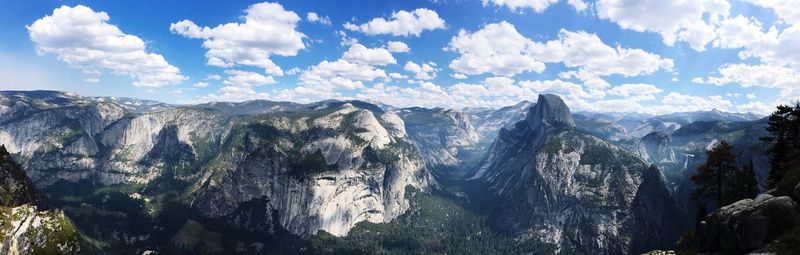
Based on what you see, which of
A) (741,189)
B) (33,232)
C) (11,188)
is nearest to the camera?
(741,189)

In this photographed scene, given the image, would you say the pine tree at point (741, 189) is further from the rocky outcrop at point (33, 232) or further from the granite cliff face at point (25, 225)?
the granite cliff face at point (25, 225)

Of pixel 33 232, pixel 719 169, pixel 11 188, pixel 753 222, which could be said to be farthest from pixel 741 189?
pixel 11 188

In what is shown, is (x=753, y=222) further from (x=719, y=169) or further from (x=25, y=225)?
(x=25, y=225)

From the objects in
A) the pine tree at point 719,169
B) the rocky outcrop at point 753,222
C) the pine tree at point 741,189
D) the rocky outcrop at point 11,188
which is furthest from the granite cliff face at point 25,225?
the pine tree at point 741,189

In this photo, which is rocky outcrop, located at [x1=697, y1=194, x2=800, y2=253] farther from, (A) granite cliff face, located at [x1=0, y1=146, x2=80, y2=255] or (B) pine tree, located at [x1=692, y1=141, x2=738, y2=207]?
(A) granite cliff face, located at [x1=0, y1=146, x2=80, y2=255]

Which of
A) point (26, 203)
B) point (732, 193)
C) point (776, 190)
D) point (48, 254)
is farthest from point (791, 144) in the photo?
point (26, 203)

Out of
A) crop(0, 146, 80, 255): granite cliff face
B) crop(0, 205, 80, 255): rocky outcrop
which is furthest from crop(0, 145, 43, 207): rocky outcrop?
crop(0, 205, 80, 255): rocky outcrop

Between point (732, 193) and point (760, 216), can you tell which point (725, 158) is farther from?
point (760, 216)

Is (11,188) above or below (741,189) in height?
below
